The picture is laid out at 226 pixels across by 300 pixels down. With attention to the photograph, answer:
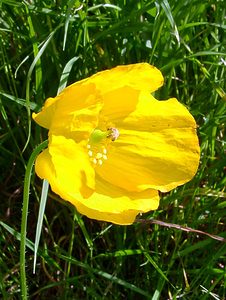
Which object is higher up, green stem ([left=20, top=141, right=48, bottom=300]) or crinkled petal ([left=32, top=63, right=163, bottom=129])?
crinkled petal ([left=32, top=63, right=163, bottom=129])

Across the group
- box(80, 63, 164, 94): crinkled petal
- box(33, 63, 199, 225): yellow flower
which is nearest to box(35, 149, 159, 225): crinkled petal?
box(33, 63, 199, 225): yellow flower

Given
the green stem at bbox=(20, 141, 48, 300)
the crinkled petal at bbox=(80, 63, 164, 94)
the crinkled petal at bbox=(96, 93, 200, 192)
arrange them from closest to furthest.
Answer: the green stem at bbox=(20, 141, 48, 300) → the crinkled petal at bbox=(80, 63, 164, 94) → the crinkled petal at bbox=(96, 93, 200, 192)

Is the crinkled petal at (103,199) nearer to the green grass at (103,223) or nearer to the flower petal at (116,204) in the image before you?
the flower petal at (116,204)

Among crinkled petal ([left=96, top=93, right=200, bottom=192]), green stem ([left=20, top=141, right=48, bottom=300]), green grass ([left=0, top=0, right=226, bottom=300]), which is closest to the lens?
green stem ([left=20, top=141, right=48, bottom=300])

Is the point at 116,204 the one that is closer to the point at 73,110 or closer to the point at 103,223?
the point at 73,110

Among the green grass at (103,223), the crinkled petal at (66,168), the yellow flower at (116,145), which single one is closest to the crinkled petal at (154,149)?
the yellow flower at (116,145)

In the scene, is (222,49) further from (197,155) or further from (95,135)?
(95,135)

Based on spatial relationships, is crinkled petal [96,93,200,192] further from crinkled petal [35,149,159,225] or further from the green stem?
the green stem
